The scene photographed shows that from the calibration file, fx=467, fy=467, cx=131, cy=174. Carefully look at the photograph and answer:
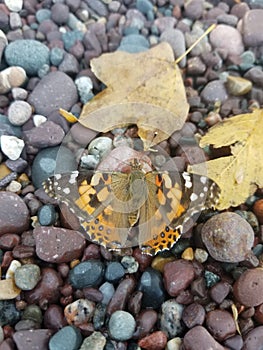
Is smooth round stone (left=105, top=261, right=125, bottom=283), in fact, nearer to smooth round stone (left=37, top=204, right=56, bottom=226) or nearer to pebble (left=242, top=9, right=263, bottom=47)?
smooth round stone (left=37, top=204, right=56, bottom=226)

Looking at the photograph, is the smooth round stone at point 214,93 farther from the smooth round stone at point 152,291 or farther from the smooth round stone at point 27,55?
the smooth round stone at point 152,291

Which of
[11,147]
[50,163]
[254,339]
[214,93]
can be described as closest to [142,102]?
[214,93]

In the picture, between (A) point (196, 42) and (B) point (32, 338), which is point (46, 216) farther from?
(A) point (196, 42)

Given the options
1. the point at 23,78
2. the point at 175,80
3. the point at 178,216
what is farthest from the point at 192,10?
the point at 178,216

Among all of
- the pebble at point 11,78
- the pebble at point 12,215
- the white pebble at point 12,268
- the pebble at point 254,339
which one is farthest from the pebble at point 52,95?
the pebble at point 254,339

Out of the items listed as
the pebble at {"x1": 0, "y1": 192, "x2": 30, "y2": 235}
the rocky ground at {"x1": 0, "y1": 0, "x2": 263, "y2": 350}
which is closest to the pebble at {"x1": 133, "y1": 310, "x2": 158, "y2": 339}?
the rocky ground at {"x1": 0, "y1": 0, "x2": 263, "y2": 350}

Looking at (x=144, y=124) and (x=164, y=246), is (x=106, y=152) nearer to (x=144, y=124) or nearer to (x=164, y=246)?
(x=144, y=124)

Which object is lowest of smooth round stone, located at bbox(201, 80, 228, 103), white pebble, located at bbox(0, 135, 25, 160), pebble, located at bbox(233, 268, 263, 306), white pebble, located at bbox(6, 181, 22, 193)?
pebble, located at bbox(233, 268, 263, 306)
